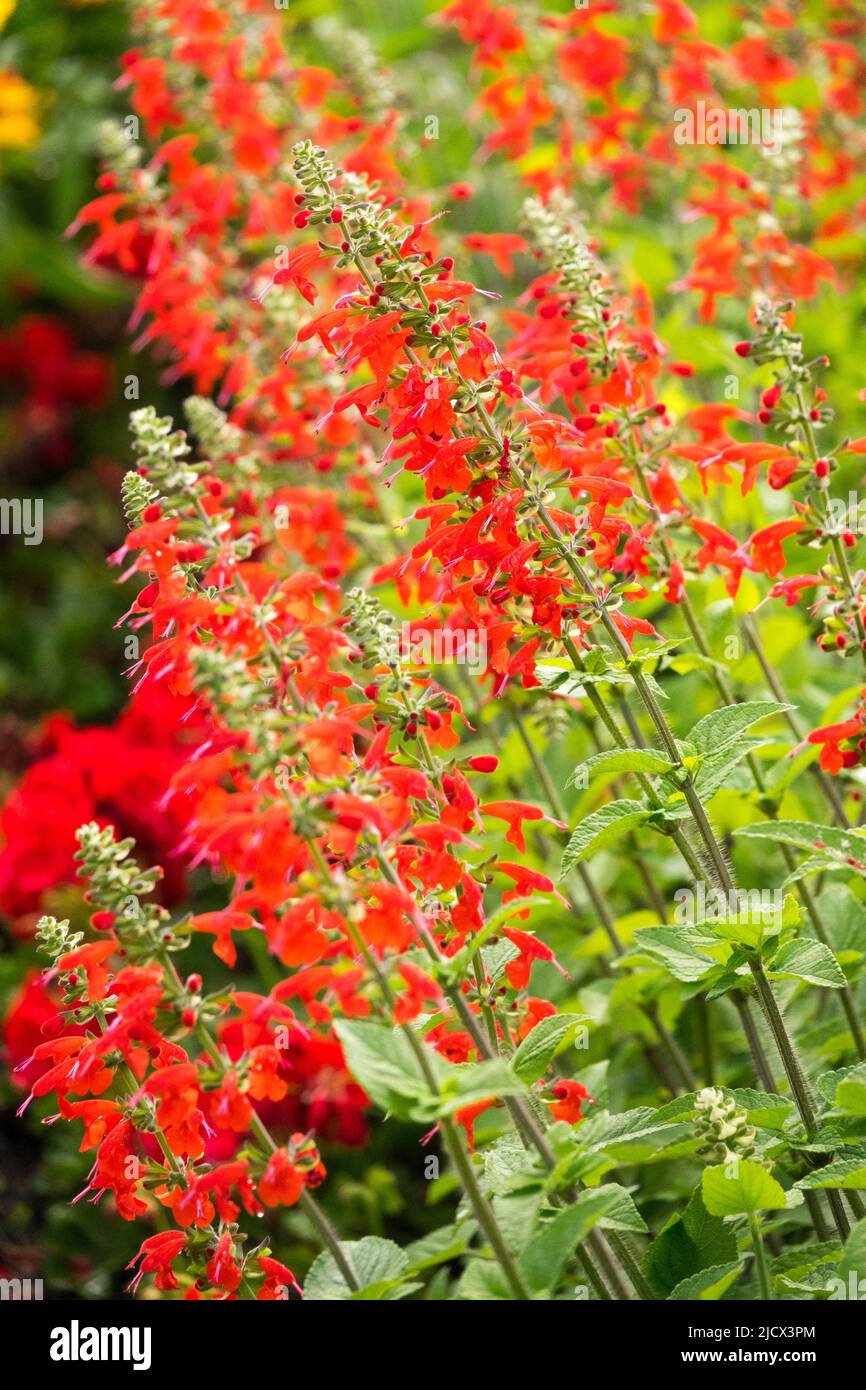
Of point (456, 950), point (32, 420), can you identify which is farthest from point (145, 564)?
point (32, 420)

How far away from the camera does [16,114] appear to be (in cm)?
513

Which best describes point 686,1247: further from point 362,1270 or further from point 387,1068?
point 387,1068

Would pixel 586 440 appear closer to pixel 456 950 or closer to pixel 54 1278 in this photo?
pixel 456 950

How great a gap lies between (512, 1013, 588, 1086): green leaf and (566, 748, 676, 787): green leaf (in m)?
0.30

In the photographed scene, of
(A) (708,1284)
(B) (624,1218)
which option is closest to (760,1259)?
(A) (708,1284)

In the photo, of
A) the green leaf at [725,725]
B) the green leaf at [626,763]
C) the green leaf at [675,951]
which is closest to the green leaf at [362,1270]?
the green leaf at [675,951]

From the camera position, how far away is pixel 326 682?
1703mm

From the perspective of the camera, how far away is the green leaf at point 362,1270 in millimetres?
1788

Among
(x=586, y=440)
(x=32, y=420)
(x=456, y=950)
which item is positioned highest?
(x=586, y=440)

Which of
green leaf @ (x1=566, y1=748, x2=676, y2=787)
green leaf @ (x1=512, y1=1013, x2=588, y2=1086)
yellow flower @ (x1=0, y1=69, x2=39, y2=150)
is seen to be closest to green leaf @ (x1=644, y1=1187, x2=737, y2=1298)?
green leaf @ (x1=512, y1=1013, x2=588, y2=1086)

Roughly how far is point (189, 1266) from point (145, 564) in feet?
2.85
